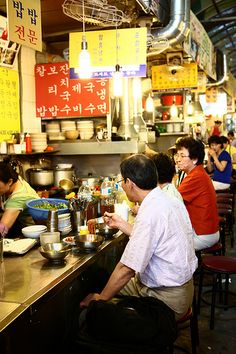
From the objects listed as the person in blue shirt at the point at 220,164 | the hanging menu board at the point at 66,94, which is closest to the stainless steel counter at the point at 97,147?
the hanging menu board at the point at 66,94

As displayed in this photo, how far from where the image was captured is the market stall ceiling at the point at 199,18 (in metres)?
5.75

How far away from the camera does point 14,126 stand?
254 inches

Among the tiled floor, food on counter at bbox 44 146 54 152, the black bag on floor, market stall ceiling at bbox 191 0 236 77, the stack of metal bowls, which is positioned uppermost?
market stall ceiling at bbox 191 0 236 77

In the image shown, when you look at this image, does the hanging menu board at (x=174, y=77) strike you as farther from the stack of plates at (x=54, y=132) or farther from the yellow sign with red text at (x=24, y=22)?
the yellow sign with red text at (x=24, y=22)

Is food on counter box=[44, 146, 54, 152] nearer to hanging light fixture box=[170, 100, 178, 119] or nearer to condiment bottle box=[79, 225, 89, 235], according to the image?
condiment bottle box=[79, 225, 89, 235]

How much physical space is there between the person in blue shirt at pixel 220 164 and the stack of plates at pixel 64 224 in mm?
5375

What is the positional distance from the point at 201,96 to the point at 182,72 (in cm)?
665

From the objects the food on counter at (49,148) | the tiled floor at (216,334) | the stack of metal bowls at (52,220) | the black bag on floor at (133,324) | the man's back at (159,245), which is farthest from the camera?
the food on counter at (49,148)

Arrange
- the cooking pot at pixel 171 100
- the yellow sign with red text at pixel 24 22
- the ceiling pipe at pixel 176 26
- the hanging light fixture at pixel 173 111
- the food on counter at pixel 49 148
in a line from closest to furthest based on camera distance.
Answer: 1. the yellow sign with red text at pixel 24 22
2. the food on counter at pixel 49 148
3. the ceiling pipe at pixel 176 26
4. the hanging light fixture at pixel 173 111
5. the cooking pot at pixel 171 100

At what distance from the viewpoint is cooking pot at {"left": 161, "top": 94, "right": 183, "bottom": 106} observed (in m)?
11.3

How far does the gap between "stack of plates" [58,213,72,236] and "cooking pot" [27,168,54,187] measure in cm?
297

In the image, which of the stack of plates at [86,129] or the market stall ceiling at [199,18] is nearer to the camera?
the market stall ceiling at [199,18]

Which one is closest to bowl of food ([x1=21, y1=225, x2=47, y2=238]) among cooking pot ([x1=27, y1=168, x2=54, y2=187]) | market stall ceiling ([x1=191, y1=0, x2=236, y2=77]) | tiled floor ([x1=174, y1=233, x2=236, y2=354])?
tiled floor ([x1=174, y1=233, x2=236, y2=354])

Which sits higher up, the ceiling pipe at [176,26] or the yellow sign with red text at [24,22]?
the ceiling pipe at [176,26]
